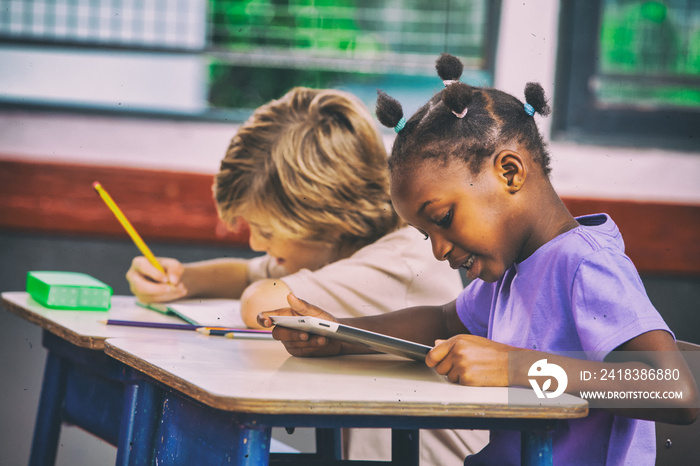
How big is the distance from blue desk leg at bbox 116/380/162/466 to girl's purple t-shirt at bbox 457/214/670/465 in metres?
0.43

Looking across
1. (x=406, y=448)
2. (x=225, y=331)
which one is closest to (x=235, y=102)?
(x=225, y=331)

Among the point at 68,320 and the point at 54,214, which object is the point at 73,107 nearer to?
the point at 54,214

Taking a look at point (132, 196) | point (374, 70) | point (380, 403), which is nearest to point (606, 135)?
point (374, 70)

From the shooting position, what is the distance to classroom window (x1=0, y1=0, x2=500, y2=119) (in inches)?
104

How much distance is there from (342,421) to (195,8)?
2129mm

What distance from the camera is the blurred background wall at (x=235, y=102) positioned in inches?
96.7

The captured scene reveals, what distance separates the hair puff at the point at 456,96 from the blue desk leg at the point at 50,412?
0.91 meters

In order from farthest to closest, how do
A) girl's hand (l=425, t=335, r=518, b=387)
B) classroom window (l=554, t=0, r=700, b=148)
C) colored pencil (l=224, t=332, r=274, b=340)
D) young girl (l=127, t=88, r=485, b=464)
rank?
classroom window (l=554, t=0, r=700, b=148) < young girl (l=127, t=88, r=485, b=464) < colored pencil (l=224, t=332, r=274, b=340) < girl's hand (l=425, t=335, r=518, b=387)

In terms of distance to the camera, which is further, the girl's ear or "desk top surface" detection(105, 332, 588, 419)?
the girl's ear

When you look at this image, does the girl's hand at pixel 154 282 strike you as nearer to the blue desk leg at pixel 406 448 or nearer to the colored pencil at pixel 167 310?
the colored pencil at pixel 167 310

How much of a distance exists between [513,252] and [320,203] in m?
0.57

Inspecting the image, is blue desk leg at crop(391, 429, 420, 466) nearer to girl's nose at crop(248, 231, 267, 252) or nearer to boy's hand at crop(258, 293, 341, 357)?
boy's hand at crop(258, 293, 341, 357)

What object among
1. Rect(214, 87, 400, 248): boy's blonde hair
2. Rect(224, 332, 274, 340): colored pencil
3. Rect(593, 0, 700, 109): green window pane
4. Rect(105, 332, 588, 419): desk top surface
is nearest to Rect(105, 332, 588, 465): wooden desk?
Rect(105, 332, 588, 419): desk top surface

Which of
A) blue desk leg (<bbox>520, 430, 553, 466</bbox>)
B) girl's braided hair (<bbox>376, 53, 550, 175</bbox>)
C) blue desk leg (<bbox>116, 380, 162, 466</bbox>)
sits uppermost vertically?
girl's braided hair (<bbox>376, 53, 550, 175</bbox>)
